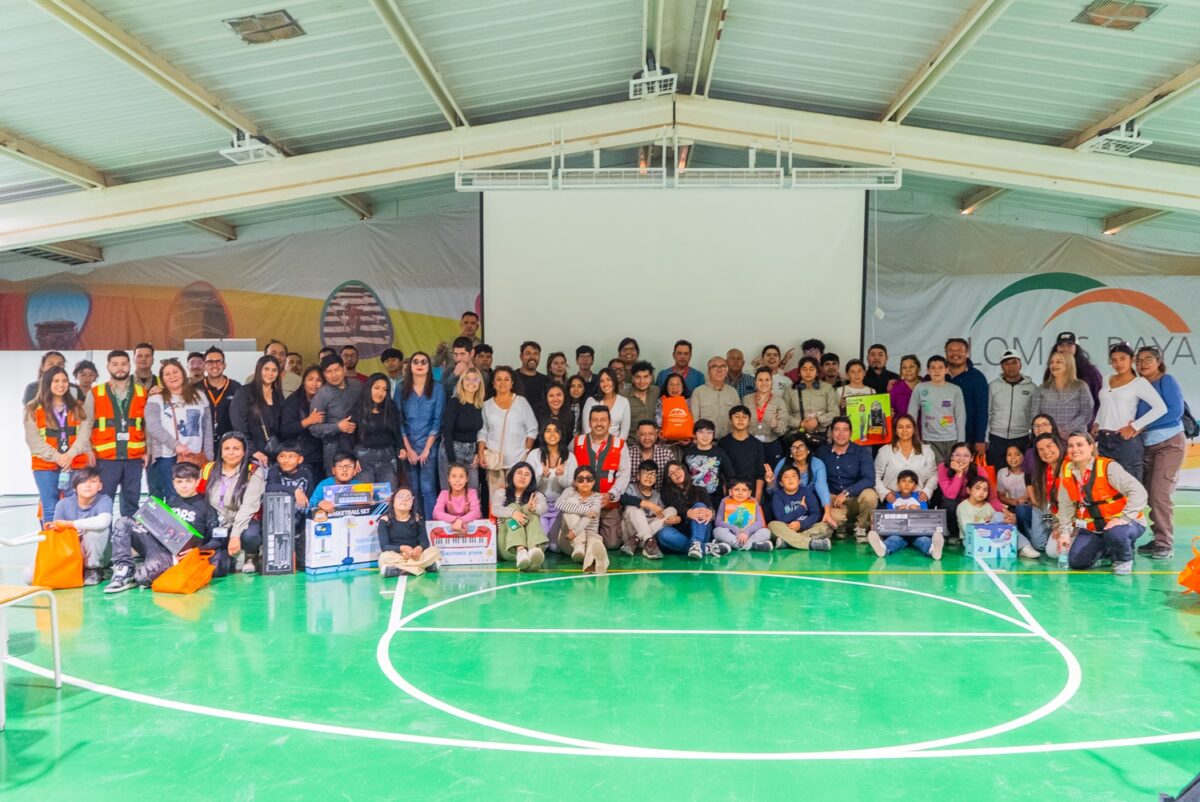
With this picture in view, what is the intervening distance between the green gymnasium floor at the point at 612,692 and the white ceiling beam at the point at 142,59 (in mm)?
3399

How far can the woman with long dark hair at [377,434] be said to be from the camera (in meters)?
6.46

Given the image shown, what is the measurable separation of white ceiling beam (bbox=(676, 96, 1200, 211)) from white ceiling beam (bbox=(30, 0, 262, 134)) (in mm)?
3994

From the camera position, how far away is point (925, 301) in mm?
11617

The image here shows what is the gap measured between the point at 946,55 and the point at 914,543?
3711mm

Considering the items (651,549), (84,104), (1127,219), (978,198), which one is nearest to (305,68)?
(84,104)

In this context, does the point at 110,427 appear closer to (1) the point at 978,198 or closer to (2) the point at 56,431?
(2) the point at 56,431

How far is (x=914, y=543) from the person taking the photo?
6.91 metres

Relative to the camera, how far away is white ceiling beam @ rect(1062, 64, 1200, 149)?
251 inches

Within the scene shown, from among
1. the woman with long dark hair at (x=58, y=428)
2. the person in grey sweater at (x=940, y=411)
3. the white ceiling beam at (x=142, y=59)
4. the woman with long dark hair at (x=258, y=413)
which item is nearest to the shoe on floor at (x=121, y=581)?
the woman with long dark hair at (x=58, y=428)

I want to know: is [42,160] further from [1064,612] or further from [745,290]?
[1064,612]

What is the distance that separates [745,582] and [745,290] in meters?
3.29

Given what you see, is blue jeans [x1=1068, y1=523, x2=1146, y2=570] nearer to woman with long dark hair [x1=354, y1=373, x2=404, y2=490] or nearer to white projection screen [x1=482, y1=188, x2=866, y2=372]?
white projection screen [x1=482, y1=188, x2=866, y2=372]

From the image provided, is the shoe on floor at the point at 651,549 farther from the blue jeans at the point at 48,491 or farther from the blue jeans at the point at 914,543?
the blue jeans at the point at 48,491

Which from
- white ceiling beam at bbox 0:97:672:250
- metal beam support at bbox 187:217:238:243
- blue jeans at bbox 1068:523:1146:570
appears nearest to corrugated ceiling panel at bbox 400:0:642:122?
white ceiling beam at bbox 0:97:672:250
